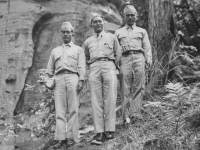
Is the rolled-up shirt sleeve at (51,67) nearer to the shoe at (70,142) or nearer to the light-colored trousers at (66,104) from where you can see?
the light-colored trousers at (66,104)

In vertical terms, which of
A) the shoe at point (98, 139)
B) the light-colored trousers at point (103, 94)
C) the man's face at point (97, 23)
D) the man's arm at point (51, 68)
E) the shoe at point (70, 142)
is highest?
the man's face at point (97, 23)

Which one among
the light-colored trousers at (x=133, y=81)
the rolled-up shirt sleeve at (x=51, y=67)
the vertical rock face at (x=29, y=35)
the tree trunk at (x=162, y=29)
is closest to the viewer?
the light-colored trousers at (x=133, y=81)

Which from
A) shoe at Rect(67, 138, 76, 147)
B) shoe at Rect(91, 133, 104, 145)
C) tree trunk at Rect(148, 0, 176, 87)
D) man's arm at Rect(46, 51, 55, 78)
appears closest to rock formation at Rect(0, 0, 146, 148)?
tree trunk at Rect(148, 0, 176, 87)

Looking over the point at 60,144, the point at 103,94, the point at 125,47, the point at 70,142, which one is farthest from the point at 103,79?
the point at 60,144

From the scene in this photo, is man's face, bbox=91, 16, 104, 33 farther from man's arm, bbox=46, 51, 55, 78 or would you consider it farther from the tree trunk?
the tree trunk

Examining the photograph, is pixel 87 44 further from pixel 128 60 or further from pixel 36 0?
pixel 36 0

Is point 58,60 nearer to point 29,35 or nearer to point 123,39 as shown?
point 123,39

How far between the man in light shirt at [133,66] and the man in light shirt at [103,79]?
0.68ft

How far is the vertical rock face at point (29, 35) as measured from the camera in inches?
338

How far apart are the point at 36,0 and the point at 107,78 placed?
13.4 ft

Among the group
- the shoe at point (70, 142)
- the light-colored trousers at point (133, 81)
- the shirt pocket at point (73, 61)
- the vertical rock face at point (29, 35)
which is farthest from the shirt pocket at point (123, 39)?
the vertical rock face at point (29, 35)

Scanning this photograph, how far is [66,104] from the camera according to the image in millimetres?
5918

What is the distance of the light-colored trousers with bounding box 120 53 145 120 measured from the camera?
19.7 feet

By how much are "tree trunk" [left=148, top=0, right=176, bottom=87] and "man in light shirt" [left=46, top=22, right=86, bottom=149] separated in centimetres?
263
